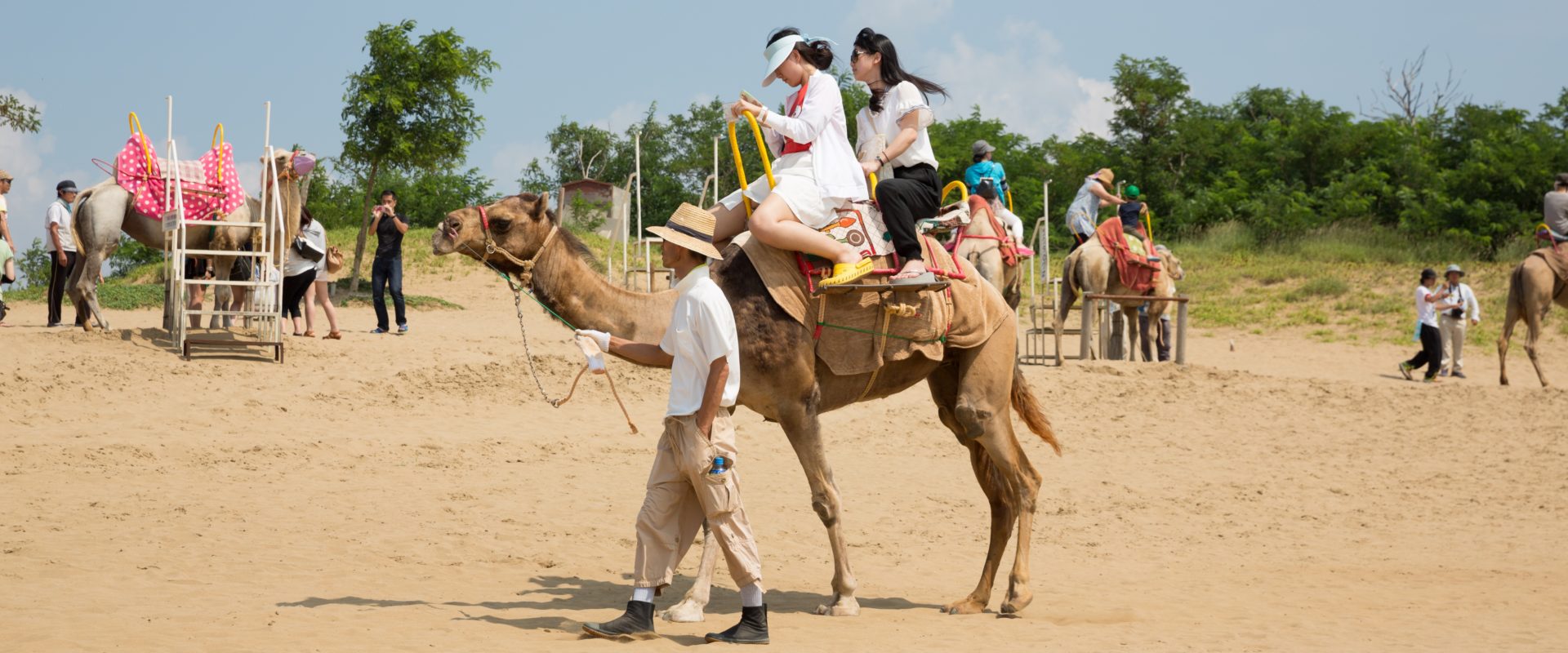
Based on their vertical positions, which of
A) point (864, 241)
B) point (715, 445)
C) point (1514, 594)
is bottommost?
point (1514, 594)

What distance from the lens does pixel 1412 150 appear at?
36.1 meters

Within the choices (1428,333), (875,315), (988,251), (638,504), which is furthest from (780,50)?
(1428,333)

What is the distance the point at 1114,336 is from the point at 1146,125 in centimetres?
2308

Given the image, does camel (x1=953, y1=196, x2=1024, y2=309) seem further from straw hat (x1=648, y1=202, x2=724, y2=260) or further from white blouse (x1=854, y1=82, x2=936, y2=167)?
straw hat (x1=648, y1=202, x2=724, y2=260)

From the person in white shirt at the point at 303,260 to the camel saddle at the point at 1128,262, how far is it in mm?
10178

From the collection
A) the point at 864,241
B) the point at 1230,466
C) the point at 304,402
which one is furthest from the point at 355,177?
the point at 864,241

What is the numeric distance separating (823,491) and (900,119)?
2.15 m

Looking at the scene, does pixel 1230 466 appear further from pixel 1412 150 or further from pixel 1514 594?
pixel 1412 150

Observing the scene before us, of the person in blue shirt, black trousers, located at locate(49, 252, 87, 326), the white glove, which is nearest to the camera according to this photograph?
the white glove

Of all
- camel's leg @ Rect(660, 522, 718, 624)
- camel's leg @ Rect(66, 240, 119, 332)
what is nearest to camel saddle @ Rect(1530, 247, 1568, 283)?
camel's leg @ Rect(660, 522, 718, 624)

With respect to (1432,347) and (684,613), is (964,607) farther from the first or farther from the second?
(1432,347)

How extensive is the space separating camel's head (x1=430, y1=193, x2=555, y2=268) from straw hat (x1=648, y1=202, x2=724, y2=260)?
Answer: 881 millimetres

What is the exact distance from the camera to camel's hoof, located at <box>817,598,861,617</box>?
25.4 feet

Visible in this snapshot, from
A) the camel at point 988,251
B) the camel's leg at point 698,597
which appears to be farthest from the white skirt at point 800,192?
the camel at point 988,251
